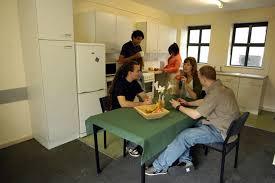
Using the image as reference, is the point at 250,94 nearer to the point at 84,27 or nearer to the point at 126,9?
the point at 126,9

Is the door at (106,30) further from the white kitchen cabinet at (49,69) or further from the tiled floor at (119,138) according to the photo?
the tiled floor at (119,138)

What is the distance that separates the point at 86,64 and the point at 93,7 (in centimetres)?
140

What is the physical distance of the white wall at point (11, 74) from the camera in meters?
2.57

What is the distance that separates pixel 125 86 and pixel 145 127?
2.61ft

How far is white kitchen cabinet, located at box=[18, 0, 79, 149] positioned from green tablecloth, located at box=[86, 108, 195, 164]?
0.92 m

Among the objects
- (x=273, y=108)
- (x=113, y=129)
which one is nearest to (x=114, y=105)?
(x=113, y=129)

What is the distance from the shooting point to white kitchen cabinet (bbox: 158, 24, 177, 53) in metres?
4.89

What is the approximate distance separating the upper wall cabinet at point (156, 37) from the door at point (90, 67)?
1.67 m

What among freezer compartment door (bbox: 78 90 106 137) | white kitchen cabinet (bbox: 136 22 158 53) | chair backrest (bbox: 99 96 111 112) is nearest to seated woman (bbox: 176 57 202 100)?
chair backrest (bbox: 99 96 111 112)

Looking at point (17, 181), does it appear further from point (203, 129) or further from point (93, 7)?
point (93, 7)

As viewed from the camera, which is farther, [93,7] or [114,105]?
[93,7]

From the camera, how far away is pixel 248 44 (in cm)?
488

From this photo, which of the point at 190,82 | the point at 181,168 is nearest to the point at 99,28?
the point at 190,82

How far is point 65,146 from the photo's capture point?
2.80 m
